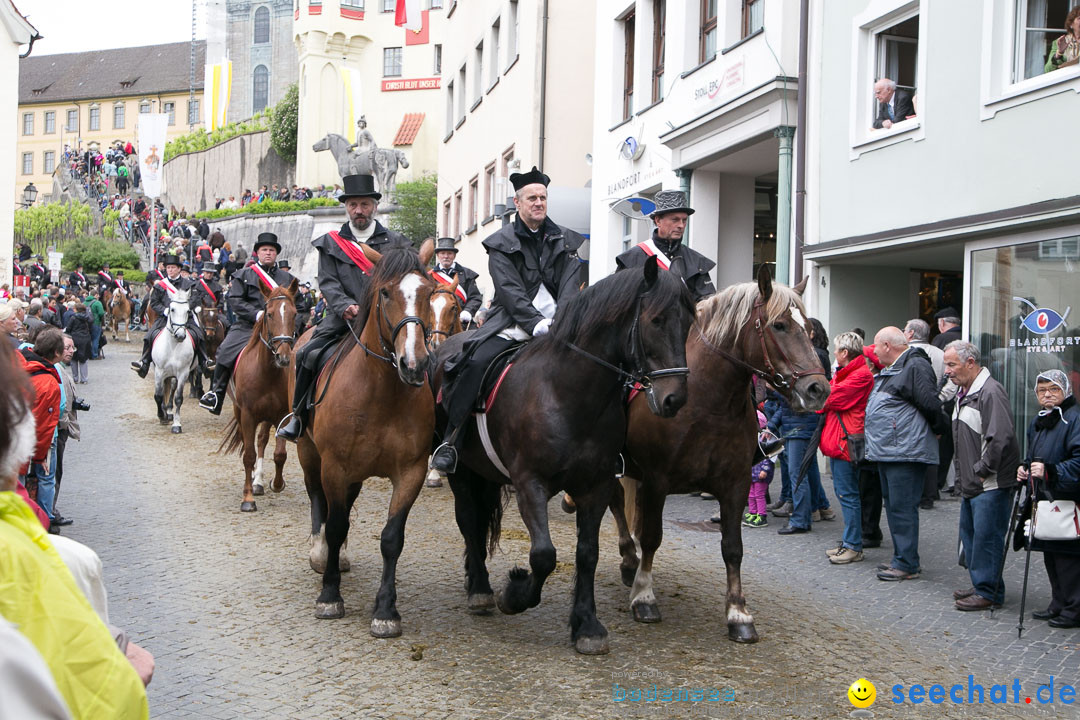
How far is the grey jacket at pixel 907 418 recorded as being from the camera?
26.9 ft

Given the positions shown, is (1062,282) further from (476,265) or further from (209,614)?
(476,265)

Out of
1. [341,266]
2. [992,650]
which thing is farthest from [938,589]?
[341,266]

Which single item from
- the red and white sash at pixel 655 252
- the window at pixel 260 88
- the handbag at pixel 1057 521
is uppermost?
the window at pixel 260 88

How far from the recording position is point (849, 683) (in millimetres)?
5508

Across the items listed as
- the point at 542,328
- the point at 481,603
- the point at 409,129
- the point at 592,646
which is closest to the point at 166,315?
the point at 481,603

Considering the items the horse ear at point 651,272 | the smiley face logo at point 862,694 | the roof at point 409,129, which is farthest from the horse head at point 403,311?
the roof at point 409,129

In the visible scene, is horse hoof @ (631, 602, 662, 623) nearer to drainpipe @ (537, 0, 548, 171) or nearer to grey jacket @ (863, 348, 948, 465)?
grey jacket @ (863, 348, 948, 465)

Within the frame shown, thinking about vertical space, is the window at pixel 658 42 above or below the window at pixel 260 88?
below

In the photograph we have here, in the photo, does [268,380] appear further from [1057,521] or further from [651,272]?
[1057,521]

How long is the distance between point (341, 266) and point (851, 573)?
4.66 meters

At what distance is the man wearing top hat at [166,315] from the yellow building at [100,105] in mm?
85848

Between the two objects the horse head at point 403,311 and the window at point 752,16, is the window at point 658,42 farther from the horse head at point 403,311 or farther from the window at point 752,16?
the horse head at point 403,311

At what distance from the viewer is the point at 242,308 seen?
43.7 feet

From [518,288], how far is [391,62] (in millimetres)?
66837
